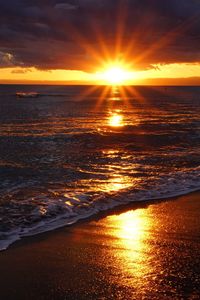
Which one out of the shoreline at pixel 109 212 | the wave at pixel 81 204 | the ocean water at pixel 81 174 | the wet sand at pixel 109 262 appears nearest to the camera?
the wet sand at pixel 109 262

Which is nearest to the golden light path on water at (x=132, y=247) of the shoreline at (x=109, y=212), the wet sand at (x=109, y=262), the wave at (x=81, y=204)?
the wet sand at (x=109, y=262)

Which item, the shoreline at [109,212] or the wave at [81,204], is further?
the wave at [81,204]

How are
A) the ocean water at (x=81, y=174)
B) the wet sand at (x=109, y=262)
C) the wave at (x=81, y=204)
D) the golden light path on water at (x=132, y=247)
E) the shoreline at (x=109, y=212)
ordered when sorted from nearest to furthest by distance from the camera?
the wet sand at (x=109, y=262), the golden light path on water at (x=132, y=247), the shoreline at (x=109, y=212), the wave at (x=81, y=204), the ocean water at (x=81, y=174)

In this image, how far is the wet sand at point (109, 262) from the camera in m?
5.71

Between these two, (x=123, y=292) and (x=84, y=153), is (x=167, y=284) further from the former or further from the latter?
(x=84, y=153)

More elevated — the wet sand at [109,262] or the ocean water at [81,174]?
the wet sand at [109,262]

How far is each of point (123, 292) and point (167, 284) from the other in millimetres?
650

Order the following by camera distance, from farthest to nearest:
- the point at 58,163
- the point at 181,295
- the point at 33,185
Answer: the point at 58,163
the point at 33,185
the point at 181,295

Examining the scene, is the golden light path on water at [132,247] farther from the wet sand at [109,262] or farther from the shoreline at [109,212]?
the shoreline at [109,212]

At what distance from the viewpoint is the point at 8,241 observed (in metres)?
7.86

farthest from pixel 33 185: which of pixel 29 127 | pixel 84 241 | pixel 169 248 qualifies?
pixel 29 127

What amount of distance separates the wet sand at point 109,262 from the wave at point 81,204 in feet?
1.35

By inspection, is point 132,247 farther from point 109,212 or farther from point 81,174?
point 81,174

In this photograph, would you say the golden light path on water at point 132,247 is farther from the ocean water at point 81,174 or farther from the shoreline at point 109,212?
the ocean water at point 81,174
